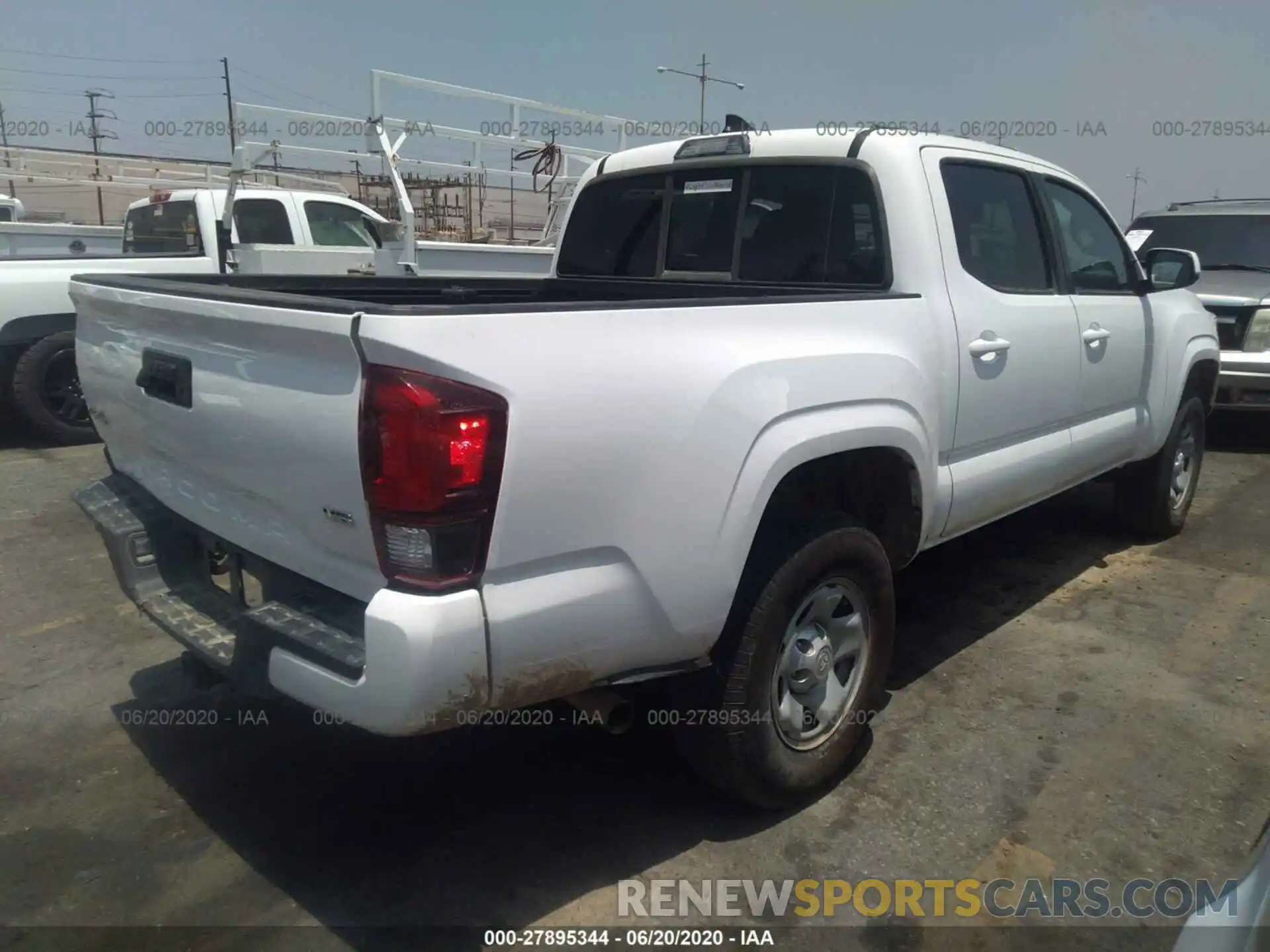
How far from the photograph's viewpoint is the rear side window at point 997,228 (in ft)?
11.2

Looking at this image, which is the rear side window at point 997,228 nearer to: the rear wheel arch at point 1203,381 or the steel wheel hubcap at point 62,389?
the rear wheel arch at point 1203,381

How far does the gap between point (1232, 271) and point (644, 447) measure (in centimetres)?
815

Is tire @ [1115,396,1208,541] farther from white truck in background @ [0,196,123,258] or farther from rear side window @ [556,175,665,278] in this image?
white truck in background @ [0,196,123,258]

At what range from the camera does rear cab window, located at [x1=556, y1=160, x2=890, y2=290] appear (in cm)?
333

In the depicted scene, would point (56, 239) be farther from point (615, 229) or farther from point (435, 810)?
point (435, 810)

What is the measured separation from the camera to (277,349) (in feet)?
7.02

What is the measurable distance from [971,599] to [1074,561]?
2.99 ft

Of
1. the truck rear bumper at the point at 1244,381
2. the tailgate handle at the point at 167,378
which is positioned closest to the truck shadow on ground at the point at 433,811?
the tailgate handle at the point at 167,378

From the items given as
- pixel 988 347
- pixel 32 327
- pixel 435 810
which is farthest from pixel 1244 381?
pixel 32 327

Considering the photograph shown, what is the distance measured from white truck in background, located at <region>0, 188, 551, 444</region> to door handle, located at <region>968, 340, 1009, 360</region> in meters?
3.51

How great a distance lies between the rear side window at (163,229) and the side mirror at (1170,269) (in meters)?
7.35

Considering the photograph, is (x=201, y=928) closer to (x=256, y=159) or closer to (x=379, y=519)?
(x=379, y=519)

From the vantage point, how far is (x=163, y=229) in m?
8.98

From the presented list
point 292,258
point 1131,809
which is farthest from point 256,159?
point 1131,809
